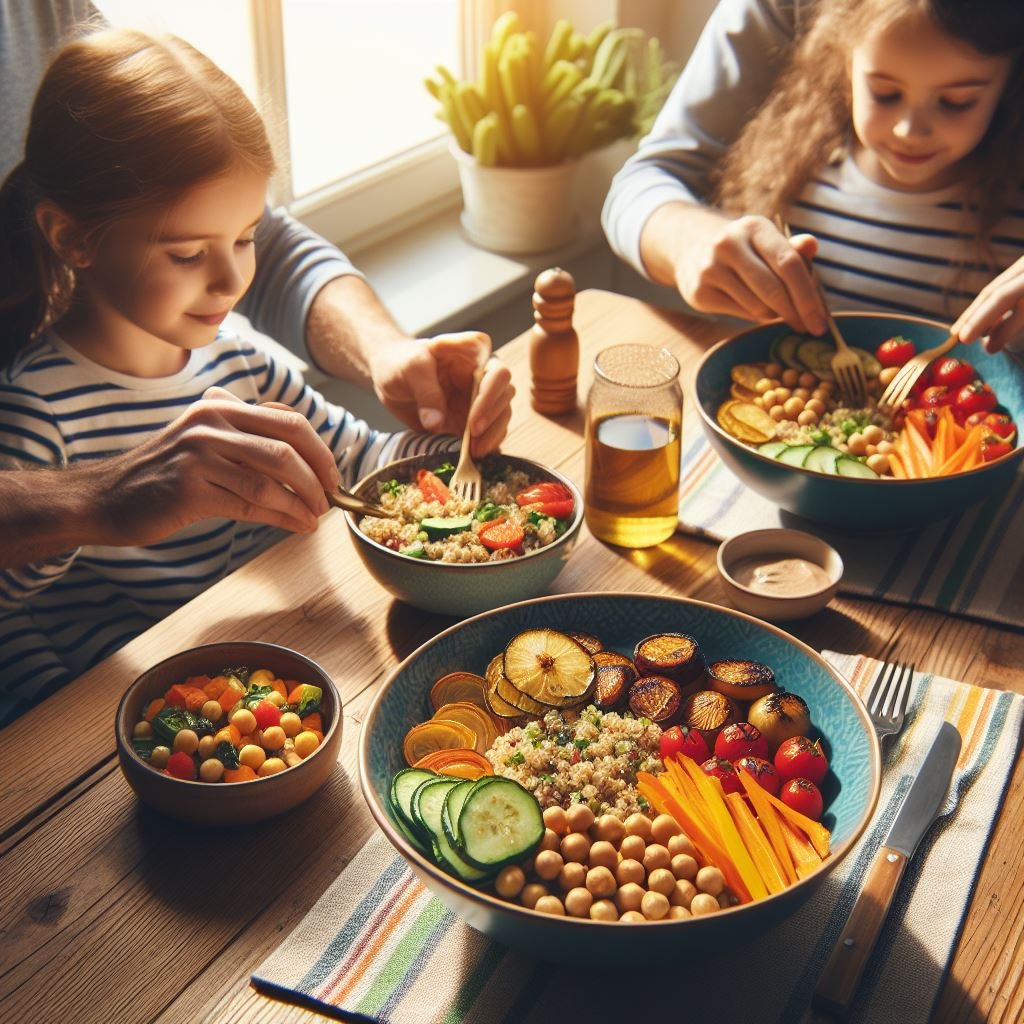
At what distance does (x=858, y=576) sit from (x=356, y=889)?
664 millimetres

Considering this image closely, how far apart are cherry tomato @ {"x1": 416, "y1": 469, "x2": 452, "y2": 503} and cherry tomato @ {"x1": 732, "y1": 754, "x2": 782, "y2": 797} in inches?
19.3

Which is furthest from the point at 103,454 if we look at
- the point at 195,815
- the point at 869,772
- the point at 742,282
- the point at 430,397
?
the point at 869,772

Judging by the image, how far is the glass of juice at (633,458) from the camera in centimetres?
129

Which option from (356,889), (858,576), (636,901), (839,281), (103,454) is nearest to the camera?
(636,901)

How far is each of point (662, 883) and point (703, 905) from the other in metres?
0.03

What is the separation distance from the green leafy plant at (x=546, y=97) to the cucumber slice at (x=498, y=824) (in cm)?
201

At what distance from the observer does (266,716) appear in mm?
972

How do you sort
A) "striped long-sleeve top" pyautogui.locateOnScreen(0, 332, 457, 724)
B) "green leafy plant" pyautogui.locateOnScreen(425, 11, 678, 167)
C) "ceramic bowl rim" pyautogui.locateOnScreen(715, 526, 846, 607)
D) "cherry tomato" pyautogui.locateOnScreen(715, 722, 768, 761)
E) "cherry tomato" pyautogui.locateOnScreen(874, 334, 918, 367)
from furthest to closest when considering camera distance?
1. "green leafy plant" pyautogui.locateOnScreen(425, 11, 678, 167)
2. "cherry tomato" pyautogui.locateOnScreen(874, 334, 918, 367)
3. "striped long-sleeve top" pyautogui.locateOnScreen(0, 332, 457, 724)
4. "ceramic bowl rim" pyautogui.locateOnScreen(715, 526, 846, 607)
5. "cherry tomato" pyautogui.locateOnScreen(715, 722, 768, 761)

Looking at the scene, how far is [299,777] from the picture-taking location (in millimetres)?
910

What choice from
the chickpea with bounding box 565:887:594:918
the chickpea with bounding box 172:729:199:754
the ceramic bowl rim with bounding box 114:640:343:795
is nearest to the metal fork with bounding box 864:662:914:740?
the chickpea with bounding box 565:887:594:918

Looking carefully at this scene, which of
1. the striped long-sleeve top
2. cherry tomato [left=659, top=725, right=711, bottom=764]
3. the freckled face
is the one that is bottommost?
the striped long-sleeve top

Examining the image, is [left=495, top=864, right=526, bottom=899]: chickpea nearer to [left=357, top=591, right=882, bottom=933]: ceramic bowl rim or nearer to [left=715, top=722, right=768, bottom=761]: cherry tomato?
[left=357, top=591, right=882, bottom=933]: ceramic bowl rim

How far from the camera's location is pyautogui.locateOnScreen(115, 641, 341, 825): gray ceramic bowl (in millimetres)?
894

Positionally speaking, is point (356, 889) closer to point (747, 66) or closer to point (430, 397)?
point (430, 397)
